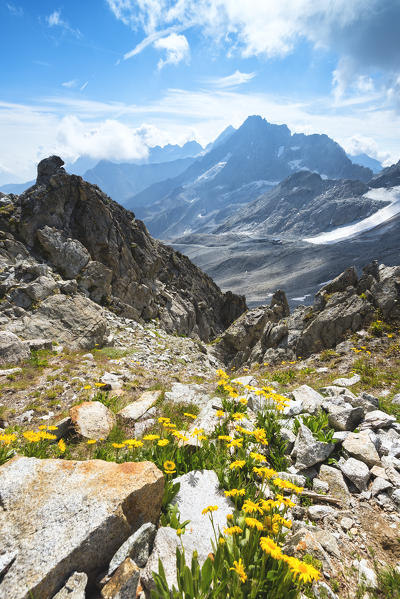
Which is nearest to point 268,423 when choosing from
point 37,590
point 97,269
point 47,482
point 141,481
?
point 141,481

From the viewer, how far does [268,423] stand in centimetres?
655

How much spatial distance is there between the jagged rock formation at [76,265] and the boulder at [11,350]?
3.35 meters

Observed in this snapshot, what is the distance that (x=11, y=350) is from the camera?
13578 millimetres

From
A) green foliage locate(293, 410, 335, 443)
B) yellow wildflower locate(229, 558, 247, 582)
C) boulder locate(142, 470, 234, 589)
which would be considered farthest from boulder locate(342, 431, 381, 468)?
yellow wildflower locate(229, 558, 247, 582)

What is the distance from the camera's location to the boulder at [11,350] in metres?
13.2

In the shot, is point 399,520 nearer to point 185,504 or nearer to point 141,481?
point 185,504

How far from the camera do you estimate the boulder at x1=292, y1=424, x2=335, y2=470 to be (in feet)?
18.9

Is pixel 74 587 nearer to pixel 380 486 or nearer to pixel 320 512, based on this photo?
pixel 320 512

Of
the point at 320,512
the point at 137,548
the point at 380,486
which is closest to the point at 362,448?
the point at 380,486

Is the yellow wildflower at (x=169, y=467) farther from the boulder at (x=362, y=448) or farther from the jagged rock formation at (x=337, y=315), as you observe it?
the jagged rock formation at (x=337, y=315)

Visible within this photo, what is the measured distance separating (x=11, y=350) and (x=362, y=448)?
45.3ft

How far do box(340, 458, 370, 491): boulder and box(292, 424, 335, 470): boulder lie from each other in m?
0.38

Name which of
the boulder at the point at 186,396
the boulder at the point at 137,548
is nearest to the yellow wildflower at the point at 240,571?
the boulder at the point at 137,548

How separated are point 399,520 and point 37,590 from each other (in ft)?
16.6
